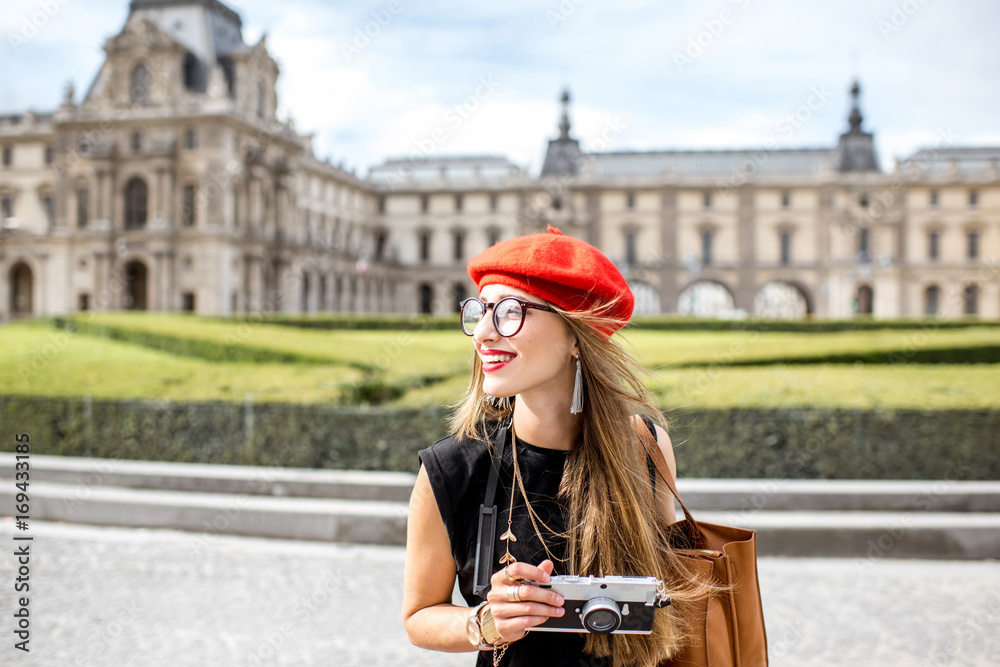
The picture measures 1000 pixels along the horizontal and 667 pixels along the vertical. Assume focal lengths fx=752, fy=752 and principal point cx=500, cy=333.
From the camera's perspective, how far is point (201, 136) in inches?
1635

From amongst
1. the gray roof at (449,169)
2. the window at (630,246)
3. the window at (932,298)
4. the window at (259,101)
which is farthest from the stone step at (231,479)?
the window at (932,298)

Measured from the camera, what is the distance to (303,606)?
5.20m

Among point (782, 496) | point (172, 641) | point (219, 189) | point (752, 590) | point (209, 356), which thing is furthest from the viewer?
point (219, 189)

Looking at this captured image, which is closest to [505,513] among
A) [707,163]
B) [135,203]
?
[135,203]

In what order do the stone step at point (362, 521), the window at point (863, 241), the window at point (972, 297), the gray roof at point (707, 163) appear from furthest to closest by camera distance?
the gray roof at point (707, 163), the window at point (972, 297), the window at point (863, 241), the stone step at point (362, 521)

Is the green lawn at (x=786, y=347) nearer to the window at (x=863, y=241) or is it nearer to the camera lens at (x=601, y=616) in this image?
the camera lens at (x=601, y=616)

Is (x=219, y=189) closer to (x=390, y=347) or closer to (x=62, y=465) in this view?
Answer: (x=390, y=347)

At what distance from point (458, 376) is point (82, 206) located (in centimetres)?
4250

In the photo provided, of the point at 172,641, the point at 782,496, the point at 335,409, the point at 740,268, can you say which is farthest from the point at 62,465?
the point at 740,268

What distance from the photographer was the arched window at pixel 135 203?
141 ft

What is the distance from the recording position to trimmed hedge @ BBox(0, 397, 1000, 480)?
24.8 ft

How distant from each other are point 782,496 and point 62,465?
23.2 ft

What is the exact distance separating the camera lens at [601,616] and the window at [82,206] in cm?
5023

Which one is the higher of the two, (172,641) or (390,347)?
(390,347)
